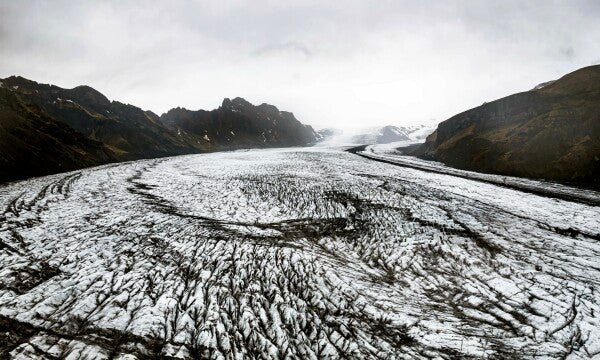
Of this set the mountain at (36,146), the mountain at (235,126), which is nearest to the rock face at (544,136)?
the mountain at (36,146)

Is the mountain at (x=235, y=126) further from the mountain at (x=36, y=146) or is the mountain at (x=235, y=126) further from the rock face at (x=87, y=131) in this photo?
the mountain at (x=36, y=146)

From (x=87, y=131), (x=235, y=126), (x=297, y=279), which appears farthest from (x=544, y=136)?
(x=235, y=126)

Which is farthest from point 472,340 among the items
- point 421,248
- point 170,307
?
point 170,307

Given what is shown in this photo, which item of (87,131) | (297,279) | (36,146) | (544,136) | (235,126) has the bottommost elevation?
(297,279)

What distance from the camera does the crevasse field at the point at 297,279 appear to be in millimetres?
6891

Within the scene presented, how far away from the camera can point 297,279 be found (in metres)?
9.60

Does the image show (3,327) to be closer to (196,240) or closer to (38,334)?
(38,334)

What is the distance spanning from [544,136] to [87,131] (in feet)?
250

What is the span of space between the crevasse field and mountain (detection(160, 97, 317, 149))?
76220 millimetres

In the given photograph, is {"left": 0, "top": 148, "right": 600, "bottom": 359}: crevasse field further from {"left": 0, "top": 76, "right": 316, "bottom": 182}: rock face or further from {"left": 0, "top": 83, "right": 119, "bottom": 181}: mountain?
{"left": 0, "top": 76, "right": 316, "bottom": 182}: rock face

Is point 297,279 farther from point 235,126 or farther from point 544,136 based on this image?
point 235,126

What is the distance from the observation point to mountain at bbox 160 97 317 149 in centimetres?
10638

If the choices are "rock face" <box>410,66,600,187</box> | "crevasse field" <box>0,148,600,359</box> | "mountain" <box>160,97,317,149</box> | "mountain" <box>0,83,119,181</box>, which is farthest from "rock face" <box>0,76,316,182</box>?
"rock face" <box>410,66,600,187</box>

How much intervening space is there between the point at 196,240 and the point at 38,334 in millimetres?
5784
